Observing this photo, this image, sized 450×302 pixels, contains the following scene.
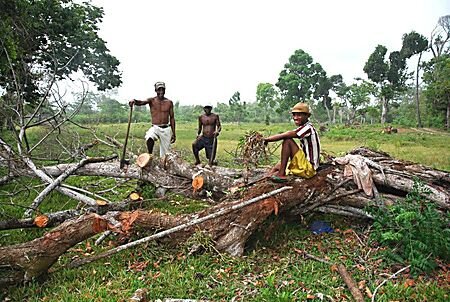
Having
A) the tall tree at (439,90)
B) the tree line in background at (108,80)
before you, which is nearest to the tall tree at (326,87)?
the tree line in background at (108,80)

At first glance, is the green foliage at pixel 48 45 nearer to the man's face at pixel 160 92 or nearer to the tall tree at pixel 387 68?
the man's face at pixel 160 92

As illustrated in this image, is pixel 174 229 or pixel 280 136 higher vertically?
pixel 280 136

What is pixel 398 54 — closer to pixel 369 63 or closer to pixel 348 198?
pixel 369 63

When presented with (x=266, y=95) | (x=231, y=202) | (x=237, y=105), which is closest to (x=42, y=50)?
(x=231, y=202)

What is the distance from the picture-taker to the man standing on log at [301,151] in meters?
4.49

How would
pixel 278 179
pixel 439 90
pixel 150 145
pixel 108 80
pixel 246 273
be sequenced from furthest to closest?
pixel 439 90, pixel 108 80, pixel 150 145, pixel 278 179, pixel 246 273

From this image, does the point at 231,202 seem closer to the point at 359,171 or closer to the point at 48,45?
the point at 359,171

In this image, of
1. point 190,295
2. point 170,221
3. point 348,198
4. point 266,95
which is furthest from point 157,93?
point 266,95

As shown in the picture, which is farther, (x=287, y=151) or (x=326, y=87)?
(x=326, y=87)

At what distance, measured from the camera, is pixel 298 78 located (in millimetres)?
40125

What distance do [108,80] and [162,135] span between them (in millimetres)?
12139

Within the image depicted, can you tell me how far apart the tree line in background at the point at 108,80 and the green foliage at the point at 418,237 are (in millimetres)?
5124

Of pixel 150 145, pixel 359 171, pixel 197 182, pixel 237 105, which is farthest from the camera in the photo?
pixel 237 105

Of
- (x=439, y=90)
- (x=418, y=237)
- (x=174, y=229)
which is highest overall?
(x=439, y=90)
